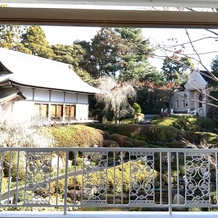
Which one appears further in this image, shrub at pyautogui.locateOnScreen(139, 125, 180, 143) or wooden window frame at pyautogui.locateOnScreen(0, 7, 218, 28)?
shrub at pyautogui.locateOnScreen(139, 125, 180, 143)

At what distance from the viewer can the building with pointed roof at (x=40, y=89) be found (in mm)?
2734

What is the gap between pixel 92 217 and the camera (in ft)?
6.26

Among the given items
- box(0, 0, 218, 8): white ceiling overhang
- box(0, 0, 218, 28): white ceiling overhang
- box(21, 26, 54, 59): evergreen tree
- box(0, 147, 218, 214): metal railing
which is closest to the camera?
box(0, 0, 218, 28): white ceiling overhang

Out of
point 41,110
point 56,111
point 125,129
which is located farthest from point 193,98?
point 41,110

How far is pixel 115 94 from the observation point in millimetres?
2857

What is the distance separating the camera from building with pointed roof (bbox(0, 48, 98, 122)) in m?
2.73

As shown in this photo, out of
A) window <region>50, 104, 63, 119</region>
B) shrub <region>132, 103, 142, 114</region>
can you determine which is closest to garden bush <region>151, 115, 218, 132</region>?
shrub <region>132, 103, 142, 114</region>

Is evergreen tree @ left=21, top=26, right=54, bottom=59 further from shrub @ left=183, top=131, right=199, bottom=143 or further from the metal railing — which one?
shrub @ left=183, top=131, right=199, bottom=143

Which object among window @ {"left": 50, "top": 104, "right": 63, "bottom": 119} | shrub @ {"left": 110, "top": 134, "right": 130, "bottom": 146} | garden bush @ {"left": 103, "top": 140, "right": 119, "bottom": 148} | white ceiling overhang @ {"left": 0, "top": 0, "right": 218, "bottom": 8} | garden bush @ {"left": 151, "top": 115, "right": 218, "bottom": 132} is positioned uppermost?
white ceiling overhang @ {"left": 0, "top": 0, "right": 218, "bottom": 8}

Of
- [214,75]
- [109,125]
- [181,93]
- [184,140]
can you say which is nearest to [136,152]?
[109,125]

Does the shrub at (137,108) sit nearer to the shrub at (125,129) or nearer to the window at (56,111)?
the shrub at (125,129)

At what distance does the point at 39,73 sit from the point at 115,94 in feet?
3.62

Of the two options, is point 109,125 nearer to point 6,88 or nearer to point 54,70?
point 54,70

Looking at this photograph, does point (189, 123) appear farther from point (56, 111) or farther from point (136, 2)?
point (56, 111)
